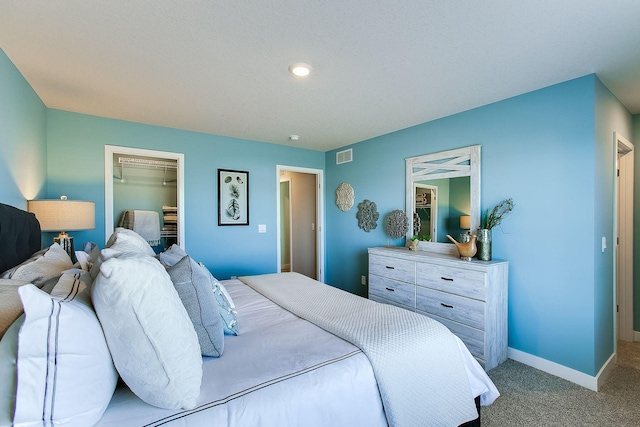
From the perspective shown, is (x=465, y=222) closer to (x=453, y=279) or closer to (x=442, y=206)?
(x=442, y=206)

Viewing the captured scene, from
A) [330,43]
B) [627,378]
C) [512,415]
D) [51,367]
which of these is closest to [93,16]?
[330,43]

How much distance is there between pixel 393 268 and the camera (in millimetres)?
3201

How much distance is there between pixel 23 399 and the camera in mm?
691

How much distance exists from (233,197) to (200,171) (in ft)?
1.76

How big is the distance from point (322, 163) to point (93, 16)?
359 cm

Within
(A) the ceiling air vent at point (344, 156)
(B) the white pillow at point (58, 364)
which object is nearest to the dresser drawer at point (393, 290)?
(A) the ceiling air vent at point (344, 156)

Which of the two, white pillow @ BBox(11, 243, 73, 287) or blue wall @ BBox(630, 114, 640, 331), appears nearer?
white pillow @ BBox(11, 243, 73, 287)

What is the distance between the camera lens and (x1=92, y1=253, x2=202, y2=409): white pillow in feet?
2.74

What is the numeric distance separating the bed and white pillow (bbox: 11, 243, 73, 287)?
0.8 inches

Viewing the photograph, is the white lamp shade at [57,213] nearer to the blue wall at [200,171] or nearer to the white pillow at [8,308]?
the blue wall at [200,171]

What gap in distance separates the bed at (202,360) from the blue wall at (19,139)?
46 centimetres

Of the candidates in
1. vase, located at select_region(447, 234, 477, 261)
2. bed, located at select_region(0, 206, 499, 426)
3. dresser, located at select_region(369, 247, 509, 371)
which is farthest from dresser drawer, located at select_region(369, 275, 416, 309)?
bed, located at select_region(0, 206, 499, 426)

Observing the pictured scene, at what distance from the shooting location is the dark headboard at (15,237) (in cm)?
146

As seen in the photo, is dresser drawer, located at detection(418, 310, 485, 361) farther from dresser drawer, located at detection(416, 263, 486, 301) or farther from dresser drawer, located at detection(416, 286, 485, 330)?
dresser drawer, located at detection(416, 263, 486, 301)
